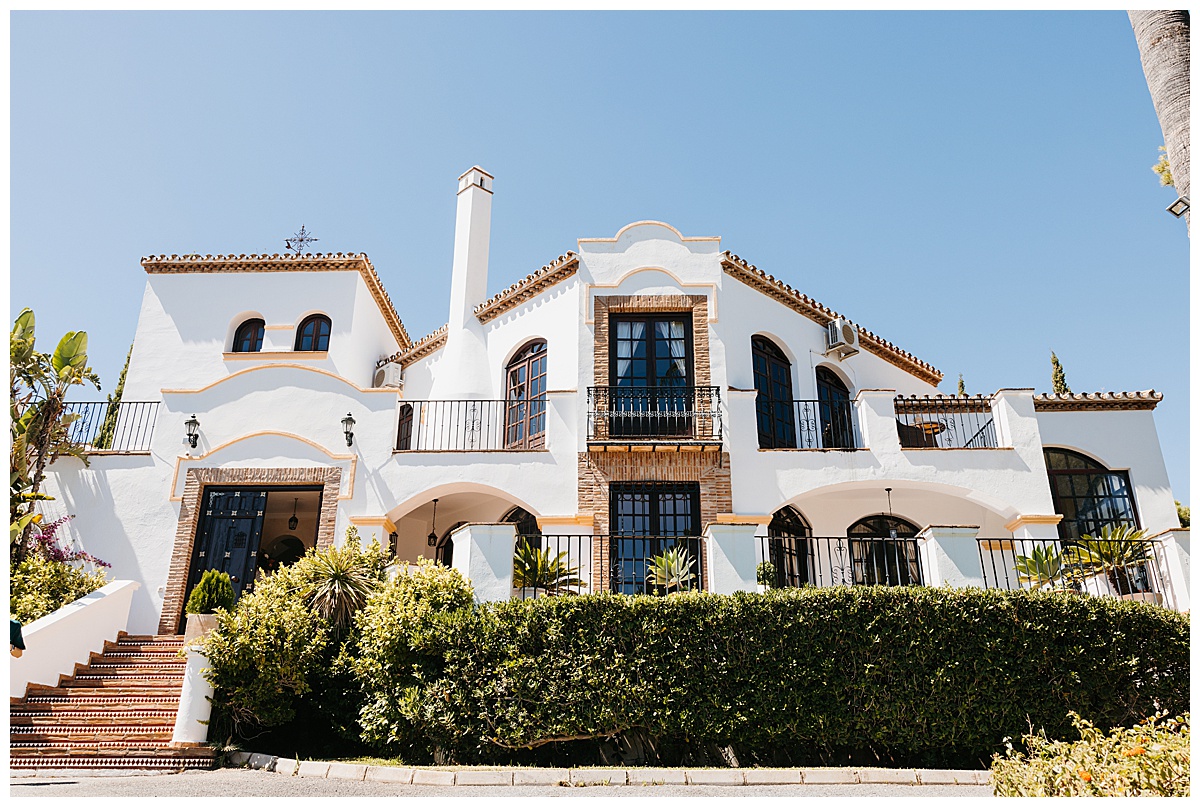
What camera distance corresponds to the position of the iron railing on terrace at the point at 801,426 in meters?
16.1

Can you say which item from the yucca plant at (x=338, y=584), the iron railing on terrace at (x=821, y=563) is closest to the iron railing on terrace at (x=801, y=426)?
the iron railing on terrace at (x=821, y=563)

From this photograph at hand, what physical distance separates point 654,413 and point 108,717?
9346mm

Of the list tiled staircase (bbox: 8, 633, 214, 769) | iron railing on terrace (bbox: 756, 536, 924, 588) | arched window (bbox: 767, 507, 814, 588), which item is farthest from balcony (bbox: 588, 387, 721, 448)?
tiled staircase (bbox: 8, 633, 214, 769)

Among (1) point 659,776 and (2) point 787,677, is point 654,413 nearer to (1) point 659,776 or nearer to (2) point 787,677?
(2) point 787,677

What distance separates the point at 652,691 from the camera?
9195 mm

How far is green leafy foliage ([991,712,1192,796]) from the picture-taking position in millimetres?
5594

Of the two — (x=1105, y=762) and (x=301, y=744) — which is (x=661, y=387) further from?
(x=1105, y=762)

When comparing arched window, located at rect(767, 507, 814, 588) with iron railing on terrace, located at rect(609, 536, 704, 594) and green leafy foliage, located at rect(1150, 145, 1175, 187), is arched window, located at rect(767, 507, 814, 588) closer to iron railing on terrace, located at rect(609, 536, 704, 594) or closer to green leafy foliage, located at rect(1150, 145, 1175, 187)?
iron railing on terrace, located at rect(609, 536, 704, 594)

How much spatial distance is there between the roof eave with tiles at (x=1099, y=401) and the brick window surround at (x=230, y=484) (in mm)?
13729

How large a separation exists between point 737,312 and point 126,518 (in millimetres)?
11895

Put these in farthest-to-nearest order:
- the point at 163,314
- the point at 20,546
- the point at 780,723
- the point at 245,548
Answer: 1. the point at 163,314
2. the point at 245,548
3. the point at 20,546
4. the point at 780,723

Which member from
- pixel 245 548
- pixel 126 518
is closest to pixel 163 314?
pixel 126 518

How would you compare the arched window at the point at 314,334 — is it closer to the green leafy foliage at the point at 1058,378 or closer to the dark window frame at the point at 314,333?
the dark window frame at the point at 314,333

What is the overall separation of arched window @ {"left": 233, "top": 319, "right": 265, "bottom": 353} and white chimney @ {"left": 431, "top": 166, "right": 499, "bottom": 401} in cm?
444
